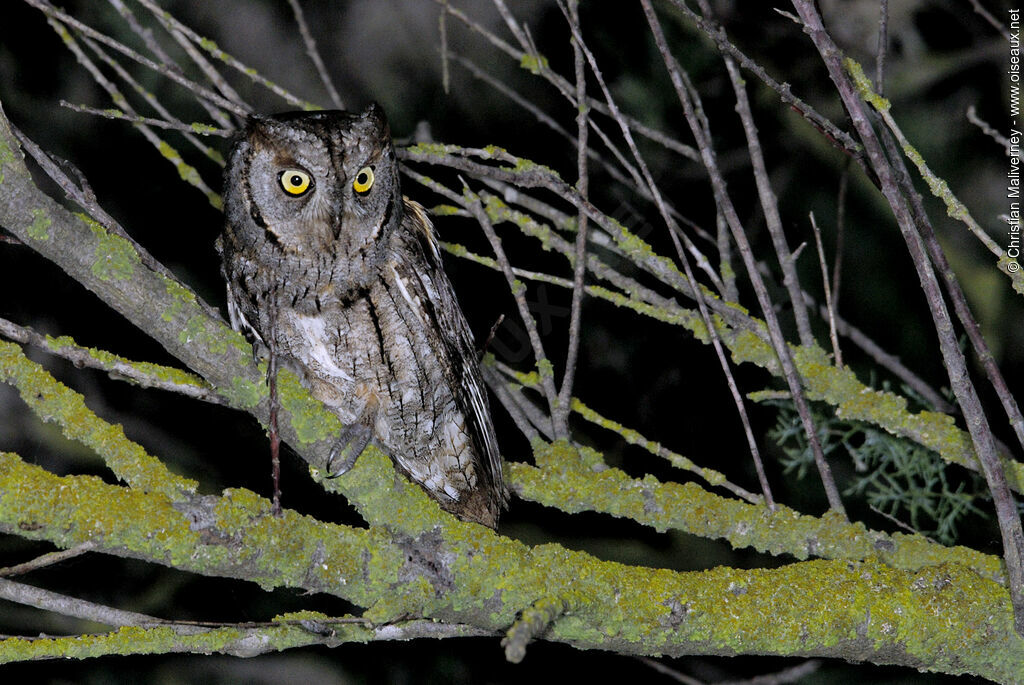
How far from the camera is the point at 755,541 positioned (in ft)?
5.67

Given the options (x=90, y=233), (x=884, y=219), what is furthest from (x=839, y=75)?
(x=884, y=219)

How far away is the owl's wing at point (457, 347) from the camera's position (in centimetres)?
205

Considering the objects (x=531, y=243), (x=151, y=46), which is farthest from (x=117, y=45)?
(x=531, y=243)

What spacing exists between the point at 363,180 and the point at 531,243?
1.94 m

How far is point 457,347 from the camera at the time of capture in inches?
83.5

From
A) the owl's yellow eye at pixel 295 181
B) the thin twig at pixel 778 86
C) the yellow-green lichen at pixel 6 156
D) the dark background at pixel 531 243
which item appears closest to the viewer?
the yellow-green lichen at pixel 6 156

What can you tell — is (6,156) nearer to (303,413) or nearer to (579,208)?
(303,413)

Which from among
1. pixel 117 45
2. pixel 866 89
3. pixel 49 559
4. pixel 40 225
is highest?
pixel 866 89

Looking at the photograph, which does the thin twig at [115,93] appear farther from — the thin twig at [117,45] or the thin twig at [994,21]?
the thin twig at [994,21]

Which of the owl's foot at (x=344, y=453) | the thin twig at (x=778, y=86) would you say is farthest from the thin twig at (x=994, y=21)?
the owl's foot at (x=344, y=453)

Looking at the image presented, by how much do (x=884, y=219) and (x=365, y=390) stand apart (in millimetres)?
2502

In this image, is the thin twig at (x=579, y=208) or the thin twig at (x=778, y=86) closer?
the thin twig at (x=778, y=86)

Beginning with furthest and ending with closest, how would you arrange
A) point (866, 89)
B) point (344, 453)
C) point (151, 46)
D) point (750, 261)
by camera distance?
1. point (151, 46)
2. point (750, 261)
3. point (344, 453)
4. point (866, 89)

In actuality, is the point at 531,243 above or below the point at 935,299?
above
